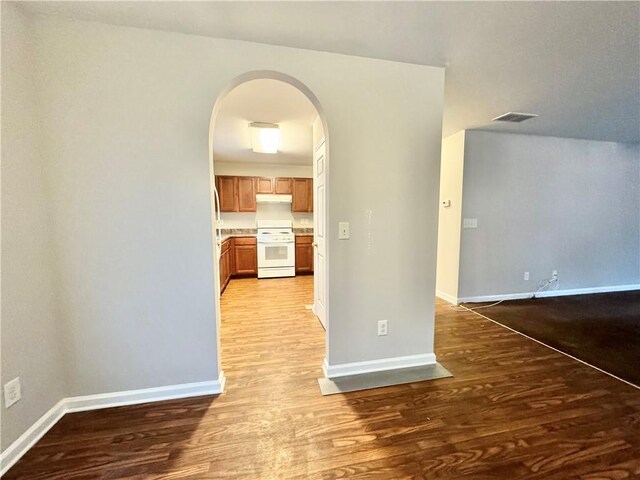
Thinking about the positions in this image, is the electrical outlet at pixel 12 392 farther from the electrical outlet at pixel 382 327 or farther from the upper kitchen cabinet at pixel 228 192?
the upper kitchen cabinet at pixel 228 192

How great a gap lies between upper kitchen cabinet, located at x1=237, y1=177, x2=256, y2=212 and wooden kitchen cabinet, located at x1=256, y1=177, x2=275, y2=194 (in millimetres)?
84

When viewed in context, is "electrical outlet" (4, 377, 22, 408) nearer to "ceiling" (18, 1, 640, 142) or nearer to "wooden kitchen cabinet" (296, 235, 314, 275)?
"ceiling" (18, 1, 640, 142)

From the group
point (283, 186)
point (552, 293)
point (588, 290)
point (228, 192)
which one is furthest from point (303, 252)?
point (588, 290)

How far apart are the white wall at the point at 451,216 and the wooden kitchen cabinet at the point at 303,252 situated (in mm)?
2652

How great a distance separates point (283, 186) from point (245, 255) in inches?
67.3

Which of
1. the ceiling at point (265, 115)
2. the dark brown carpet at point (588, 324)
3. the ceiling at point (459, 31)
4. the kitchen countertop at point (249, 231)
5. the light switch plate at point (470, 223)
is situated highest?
the ceiling at point (265, 115)

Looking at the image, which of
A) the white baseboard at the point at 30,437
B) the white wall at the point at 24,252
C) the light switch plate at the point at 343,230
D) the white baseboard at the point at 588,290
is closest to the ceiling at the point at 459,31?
the white wall at the point at 24,252

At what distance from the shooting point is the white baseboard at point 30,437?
127 cm

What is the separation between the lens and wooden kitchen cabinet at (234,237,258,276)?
533cm

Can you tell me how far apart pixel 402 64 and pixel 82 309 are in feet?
9.12

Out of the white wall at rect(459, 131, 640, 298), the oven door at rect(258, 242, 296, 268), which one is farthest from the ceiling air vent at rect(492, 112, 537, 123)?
the oven door at rect(258, 242, 296, 268)

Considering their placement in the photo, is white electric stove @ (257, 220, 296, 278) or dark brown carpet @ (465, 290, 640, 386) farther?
white electric stove @ (257, 220, 296, 278)

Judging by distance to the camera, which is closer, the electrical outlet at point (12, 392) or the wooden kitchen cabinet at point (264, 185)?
the electrical outlet at point (12, 392)

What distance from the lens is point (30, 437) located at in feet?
4.58
